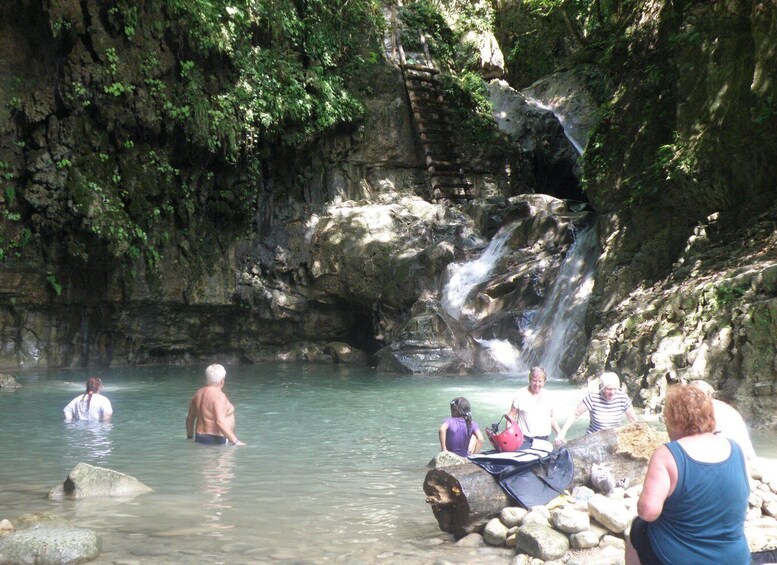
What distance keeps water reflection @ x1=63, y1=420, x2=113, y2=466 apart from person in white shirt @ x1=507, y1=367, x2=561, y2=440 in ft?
14.4

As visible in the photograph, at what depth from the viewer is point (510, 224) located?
2112 cm

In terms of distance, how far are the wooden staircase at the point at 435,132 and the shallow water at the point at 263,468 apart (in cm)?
892

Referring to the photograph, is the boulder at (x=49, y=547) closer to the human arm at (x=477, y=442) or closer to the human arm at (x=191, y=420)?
the human arm at (x=477, y=442)

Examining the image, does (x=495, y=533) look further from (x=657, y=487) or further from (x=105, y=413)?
(x=105, y=413)

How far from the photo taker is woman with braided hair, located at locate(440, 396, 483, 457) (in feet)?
24.3

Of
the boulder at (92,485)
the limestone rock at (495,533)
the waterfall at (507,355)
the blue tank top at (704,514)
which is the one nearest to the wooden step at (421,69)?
the waterfall at (507,355)

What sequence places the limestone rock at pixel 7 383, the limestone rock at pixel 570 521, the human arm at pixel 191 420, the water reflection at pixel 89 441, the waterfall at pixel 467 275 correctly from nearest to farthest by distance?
the limestone rock at pixel 570 521
the water reflection at pixel 89 441
the human arm at pixel 191 420
the limestone rock at pixel 7 383
the waterfall at pixel 467 275

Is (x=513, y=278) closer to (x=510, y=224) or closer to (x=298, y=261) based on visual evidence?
(x=510, y=224)

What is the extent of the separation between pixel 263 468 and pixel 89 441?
293cm

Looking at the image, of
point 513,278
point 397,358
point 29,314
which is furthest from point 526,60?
point 29,314

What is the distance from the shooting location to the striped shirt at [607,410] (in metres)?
7.42

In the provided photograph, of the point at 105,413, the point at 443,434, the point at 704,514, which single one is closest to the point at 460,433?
the point at 443,434

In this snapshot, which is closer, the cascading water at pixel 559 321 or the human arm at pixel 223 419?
the human arm at pixel 223 419

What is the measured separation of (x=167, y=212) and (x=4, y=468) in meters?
12.4
